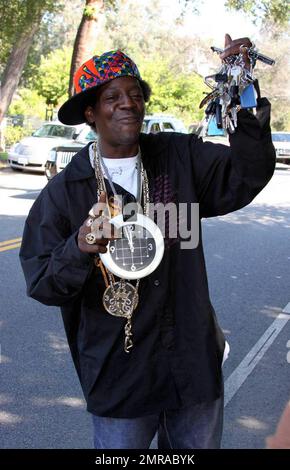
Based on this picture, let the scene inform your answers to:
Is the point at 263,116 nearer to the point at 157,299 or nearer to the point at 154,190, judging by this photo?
the point at 154,190

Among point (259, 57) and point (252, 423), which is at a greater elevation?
point (259, 57)

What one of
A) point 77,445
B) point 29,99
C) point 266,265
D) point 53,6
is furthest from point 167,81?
point 77,445

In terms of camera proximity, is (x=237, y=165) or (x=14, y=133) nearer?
(x=237, y=165)

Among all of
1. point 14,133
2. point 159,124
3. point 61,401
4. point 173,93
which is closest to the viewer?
point 61,401

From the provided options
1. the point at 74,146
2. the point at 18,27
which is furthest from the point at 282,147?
the point at 74,146

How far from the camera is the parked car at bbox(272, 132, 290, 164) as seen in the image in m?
24.1

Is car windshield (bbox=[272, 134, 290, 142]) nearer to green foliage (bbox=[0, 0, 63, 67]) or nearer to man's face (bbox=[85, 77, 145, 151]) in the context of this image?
green foliage (bbox=[0, 0, 63, 67])

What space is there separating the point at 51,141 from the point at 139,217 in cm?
1573

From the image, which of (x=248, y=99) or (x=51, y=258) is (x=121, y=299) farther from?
(x=248, y=99)

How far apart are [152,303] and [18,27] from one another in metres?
17.8

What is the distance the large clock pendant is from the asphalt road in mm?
1599

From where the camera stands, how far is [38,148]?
56.4 ft

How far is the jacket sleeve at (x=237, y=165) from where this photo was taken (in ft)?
6.82

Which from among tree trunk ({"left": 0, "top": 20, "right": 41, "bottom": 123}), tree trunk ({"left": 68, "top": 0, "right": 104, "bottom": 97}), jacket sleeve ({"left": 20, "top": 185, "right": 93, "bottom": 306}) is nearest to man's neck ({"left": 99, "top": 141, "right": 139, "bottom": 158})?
jacket sleeve ({"left": 20, "top": 185, "right": 93, "bottom": 306})
